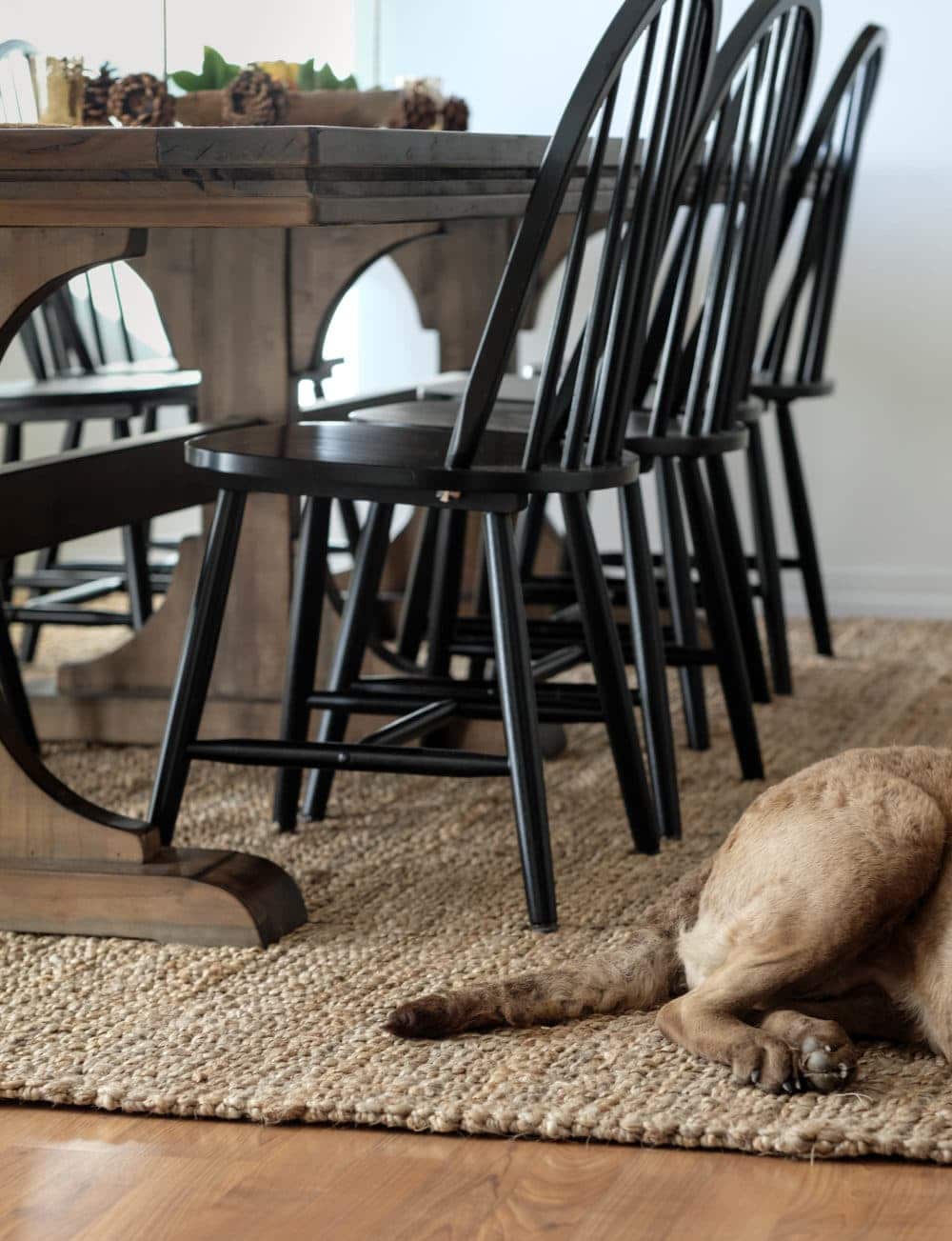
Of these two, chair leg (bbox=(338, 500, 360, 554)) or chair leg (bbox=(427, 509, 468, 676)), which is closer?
chair leg (bbox=(427, 509, 468, 676))

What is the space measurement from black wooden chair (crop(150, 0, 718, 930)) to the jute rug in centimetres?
14

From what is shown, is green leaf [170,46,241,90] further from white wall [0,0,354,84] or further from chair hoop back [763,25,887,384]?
white wall [0,0,354,84]

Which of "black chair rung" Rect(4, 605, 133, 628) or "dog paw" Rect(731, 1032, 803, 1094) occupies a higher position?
"black chair rung" Rect(4, 605, 133, 628)

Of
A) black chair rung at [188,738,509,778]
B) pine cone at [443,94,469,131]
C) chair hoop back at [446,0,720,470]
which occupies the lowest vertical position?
black chair rung at [188,738,509,778]

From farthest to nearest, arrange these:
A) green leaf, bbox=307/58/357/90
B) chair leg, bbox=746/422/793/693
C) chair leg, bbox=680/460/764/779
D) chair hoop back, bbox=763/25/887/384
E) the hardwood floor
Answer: chair leg, bbox=746/422/793/693, chair hoop back, bbox=763/25/887/384, chair leg, bbox=680/460/764/779, green leaf, bbox=307/58/357/90, the hardwood floor

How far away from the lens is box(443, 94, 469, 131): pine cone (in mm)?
2480

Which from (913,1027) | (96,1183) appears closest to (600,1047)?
(913,1027)

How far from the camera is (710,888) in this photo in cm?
153

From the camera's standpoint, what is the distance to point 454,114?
2.51m

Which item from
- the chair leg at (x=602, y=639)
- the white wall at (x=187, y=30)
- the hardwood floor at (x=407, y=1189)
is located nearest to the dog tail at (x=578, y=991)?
the hardwood floor at (x=407, y=1189)

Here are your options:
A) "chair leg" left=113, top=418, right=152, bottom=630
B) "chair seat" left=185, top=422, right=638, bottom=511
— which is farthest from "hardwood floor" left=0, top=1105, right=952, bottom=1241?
"chair leg" left=113, top=418, right=152, bottom=630

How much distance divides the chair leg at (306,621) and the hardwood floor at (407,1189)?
0.80m

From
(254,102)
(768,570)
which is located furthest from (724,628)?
(254,102)

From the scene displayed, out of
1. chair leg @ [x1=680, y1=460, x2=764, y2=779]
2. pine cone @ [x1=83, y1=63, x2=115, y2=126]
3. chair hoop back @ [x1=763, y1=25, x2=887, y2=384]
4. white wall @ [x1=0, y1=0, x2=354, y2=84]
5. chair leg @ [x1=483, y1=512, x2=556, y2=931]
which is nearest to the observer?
chair leg @ [x1=483, y1=512, x2=556, y2=931]
